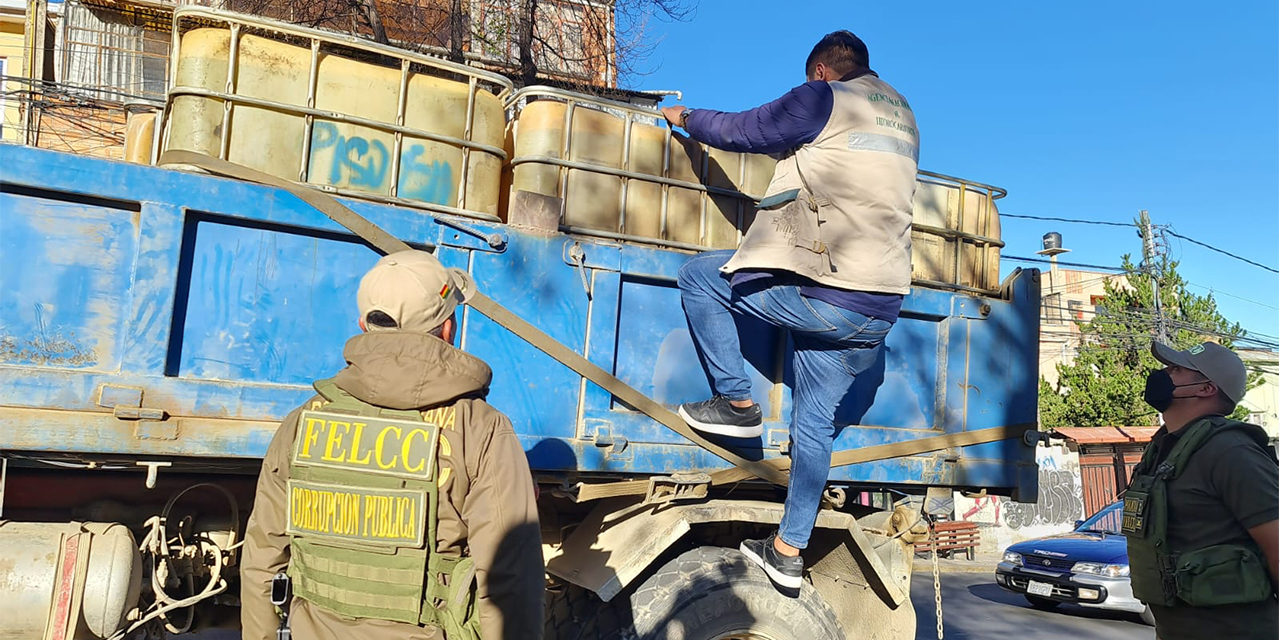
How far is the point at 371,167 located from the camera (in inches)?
134

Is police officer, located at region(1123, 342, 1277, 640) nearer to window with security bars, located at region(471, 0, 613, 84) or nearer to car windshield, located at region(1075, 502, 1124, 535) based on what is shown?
window with security bars, located at region(471, 0, 613, 84)

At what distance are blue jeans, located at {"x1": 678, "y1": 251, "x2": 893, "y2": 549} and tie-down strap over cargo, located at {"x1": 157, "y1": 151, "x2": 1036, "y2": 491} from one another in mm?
207

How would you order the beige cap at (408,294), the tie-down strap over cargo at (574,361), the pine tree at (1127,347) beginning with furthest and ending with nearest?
1. the pine tree at (1127,347)
2. the tie-down strap over cargo at (574,361)
3. the beige cap at (408,294)

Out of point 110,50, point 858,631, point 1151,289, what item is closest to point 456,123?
point 858,631

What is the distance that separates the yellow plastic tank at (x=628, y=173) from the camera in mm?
3715

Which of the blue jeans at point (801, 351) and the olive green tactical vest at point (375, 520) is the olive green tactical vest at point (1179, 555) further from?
the olive green tactical vest at point (375, 520)

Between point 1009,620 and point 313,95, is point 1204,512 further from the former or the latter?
point 1009,620

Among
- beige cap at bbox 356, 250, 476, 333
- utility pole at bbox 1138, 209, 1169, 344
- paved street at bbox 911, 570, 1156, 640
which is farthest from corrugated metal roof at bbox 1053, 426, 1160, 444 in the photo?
beige cap at bbox 356, 250, 476, 333

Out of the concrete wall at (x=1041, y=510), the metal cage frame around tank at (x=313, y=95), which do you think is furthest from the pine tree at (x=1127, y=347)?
the metal cage frame around tank at (x=313, y=95)

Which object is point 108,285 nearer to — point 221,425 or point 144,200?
point 144,200

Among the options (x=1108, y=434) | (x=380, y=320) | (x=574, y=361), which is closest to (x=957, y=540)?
(x=1108, y=434)

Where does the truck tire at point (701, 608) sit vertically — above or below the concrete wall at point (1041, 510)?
above

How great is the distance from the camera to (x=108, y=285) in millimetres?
2920

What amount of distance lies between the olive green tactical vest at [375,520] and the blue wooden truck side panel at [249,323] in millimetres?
937
